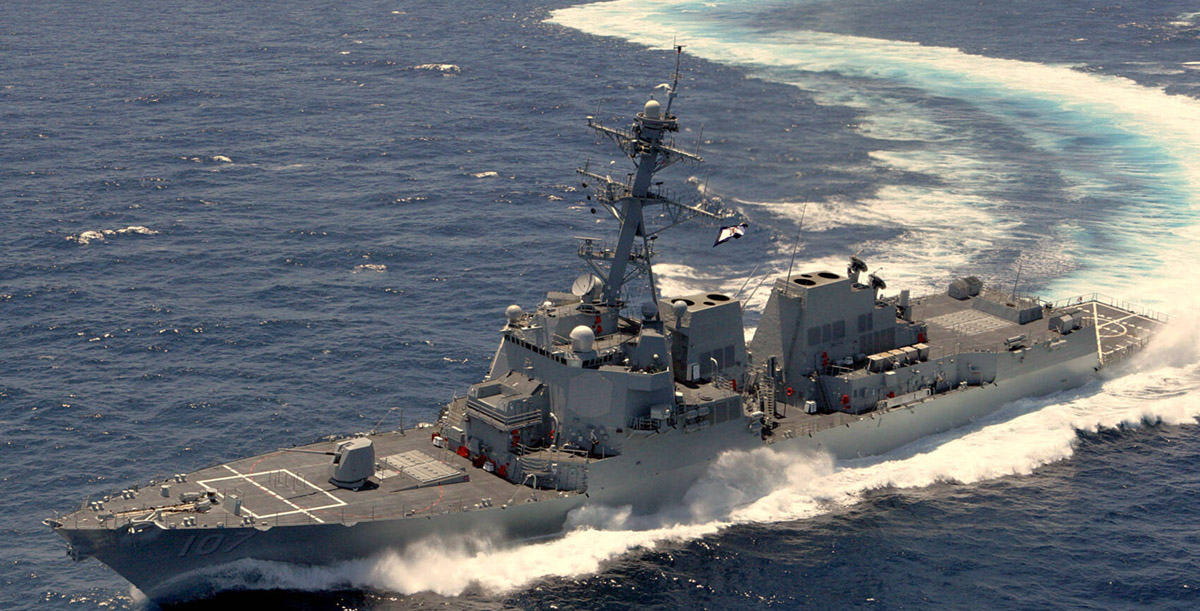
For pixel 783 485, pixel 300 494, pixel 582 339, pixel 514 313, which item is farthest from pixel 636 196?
pixel 300 494

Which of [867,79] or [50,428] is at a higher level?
[867,79]

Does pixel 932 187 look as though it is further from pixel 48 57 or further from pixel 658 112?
pixel 48 57

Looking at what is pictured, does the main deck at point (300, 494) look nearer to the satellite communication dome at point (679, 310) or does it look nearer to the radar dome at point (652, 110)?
→ the satellite communication dome at point (679, 310)

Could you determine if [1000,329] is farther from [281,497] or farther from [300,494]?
[281,497]

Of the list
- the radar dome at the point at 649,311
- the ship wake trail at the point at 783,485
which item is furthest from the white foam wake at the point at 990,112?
the radar dome at the point at 649,311

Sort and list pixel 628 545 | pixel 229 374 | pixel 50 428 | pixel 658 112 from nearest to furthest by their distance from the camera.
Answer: pixel 628 545, pixel 658 112, pixel 50 428, pixel 229 374

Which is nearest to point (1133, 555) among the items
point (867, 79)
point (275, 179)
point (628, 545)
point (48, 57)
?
point (628, 545)

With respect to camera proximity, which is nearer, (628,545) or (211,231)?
(628,545)
